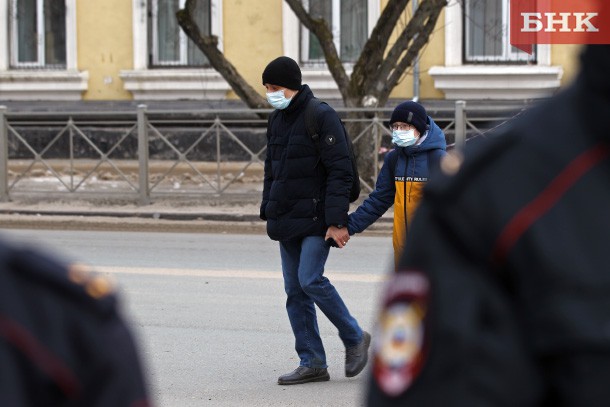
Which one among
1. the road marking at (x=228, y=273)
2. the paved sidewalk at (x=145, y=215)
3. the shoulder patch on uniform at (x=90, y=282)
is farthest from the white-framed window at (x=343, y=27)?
the shoulder patch on uniform at (x=90, y=282)

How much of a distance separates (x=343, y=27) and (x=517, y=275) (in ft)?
63.8

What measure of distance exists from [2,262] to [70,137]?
15.3 meters

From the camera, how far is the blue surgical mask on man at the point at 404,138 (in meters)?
6.31

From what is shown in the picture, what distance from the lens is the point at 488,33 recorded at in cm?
2011

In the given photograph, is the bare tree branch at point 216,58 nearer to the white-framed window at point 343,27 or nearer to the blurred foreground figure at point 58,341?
the white-framed window at point 343,27

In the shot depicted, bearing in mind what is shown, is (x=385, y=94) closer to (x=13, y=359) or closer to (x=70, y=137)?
(x=70, y=137)

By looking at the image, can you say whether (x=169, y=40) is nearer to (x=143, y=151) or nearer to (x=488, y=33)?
(x=143, y=151)

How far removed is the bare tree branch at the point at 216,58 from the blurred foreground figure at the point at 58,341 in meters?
15.1

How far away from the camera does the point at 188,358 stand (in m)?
7.41

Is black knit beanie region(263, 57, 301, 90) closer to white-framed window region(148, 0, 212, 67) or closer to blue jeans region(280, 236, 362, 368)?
blue jeans region(280, 236, 362, 368)

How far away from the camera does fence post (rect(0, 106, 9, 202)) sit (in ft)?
54.9

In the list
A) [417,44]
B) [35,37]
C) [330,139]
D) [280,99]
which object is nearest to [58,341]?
[330,139]

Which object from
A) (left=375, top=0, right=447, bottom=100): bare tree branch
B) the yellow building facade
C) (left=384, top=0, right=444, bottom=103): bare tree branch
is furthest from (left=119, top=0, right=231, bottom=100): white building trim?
(left=384, top=0, right=444, bottom=103): bare tree branch

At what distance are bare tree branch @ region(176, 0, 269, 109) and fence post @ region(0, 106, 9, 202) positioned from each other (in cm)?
286
